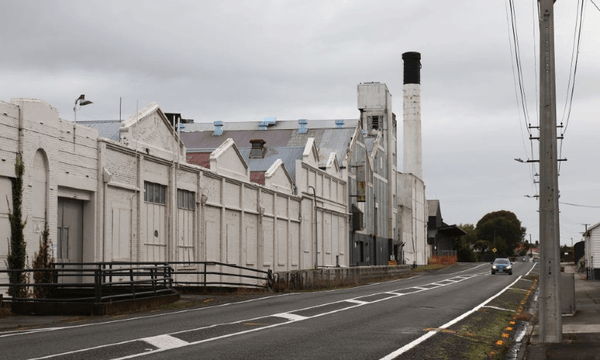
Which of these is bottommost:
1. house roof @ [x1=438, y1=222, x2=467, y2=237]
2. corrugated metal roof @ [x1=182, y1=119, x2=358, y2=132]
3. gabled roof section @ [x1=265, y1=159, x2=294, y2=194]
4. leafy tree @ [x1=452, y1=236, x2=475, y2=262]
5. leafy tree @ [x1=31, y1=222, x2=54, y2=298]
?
leafy tree @ [x1=452, y1=236, x2=475, y2=262]

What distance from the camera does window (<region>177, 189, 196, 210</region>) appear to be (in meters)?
38.1

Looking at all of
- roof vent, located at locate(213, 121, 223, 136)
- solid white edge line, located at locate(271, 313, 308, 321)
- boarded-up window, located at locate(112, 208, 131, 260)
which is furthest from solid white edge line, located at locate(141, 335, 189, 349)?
roof vent, located at locate(213, 121, 223, 136)

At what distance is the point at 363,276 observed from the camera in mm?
55344

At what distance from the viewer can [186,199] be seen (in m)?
38.9

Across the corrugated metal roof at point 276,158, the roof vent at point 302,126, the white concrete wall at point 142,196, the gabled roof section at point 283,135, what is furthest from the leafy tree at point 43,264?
the roof vent at point 302,126

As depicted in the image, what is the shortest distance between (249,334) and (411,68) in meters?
80.1

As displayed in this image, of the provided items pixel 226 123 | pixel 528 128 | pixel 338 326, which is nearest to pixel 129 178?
pixel 338 326

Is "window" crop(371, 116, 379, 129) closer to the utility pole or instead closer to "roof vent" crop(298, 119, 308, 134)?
"roof vent" crop(298, 119, 308, 134)

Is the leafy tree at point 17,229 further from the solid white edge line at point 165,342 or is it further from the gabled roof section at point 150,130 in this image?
→ the solid white edge line at point 165,342

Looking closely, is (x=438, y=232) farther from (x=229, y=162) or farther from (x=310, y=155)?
(x=229, y=162)

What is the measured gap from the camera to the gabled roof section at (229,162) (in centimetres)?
4256

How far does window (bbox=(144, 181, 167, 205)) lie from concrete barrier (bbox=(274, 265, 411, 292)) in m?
6.20

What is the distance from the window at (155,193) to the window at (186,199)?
4.48ft

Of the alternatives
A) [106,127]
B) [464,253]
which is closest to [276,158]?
[106,127]
